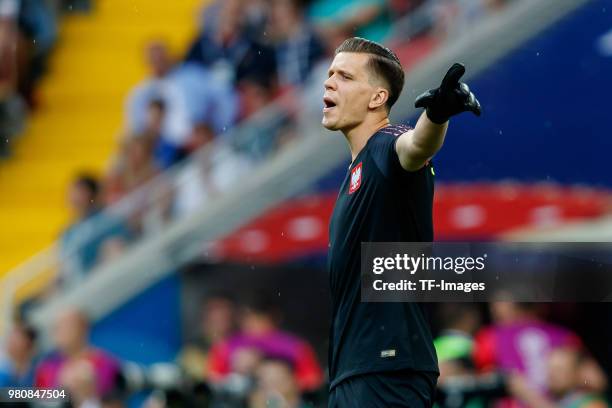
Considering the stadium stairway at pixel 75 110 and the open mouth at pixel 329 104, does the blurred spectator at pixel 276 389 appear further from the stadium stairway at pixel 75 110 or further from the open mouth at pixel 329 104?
the stadium stairway at pixel 75 110

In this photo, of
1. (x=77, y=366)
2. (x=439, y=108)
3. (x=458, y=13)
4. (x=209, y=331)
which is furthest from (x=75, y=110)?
(x=439, y=108)

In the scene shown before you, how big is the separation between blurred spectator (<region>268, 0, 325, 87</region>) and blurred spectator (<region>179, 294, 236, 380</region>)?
5.00ft

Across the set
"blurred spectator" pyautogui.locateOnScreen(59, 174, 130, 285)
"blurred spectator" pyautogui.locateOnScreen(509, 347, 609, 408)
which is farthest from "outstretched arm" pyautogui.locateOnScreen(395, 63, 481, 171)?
"blurred spectator" pyautogui.locateOnScreen(59, 174, 130, 285)

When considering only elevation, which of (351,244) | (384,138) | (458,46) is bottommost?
(351,244)

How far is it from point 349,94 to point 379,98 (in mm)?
88

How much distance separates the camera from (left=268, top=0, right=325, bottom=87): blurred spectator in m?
8.26

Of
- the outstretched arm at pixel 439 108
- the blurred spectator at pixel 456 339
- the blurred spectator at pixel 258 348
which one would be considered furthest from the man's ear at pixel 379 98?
the blurred spectator at pixel 258 348

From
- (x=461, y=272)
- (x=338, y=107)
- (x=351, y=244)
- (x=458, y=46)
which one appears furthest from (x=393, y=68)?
(x=458, y=46)

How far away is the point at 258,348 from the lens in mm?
7172

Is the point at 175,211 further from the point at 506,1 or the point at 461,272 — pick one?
the point at 461,272

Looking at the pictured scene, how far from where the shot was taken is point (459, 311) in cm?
683

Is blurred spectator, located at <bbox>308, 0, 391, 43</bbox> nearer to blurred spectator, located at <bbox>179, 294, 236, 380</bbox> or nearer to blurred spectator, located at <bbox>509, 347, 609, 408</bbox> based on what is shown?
blurred spectator, located at <bbox>179, 294, 236, 380</bbox>

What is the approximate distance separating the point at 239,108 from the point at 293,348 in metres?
2.14

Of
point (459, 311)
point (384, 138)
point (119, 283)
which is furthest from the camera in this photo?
point (119, 283)
